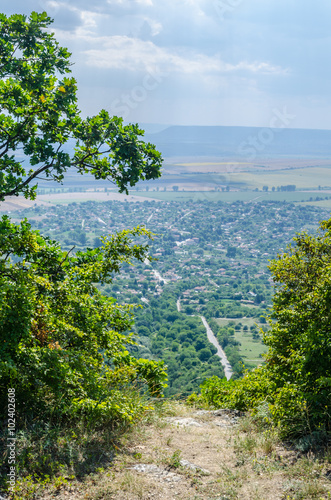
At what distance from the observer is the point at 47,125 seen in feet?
22.4

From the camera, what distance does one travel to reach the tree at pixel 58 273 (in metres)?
4.61

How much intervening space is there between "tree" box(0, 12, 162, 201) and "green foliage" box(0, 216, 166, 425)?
1137 millimetres

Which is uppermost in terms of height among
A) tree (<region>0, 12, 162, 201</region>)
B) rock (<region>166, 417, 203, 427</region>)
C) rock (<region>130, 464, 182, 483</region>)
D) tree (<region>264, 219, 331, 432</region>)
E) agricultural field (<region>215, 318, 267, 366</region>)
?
tree (<region>0, 12, 162, 201</region>)

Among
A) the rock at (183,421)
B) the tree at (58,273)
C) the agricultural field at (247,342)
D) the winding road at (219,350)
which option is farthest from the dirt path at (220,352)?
the tree at (58,273)

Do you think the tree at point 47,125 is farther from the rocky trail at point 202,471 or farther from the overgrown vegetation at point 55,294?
the rocky trail at point 202,471

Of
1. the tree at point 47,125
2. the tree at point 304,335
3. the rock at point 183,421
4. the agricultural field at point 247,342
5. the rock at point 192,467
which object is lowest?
the agricultural field at point 247,342

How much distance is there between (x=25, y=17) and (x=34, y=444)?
19.3ft

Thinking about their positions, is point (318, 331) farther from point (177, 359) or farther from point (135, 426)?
point (177, 359)

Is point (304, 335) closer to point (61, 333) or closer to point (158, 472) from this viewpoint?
point (158, 472)

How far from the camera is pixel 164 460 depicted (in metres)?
4.62

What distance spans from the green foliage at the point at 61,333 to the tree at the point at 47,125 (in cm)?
114

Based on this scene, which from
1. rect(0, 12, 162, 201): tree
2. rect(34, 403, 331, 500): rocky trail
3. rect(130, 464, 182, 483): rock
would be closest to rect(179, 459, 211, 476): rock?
rect(34, 403, 331, 500): rocky trail

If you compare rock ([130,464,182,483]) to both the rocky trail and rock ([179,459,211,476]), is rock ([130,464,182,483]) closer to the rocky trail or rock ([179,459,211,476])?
the rocky trail

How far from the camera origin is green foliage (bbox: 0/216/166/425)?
4422mm
